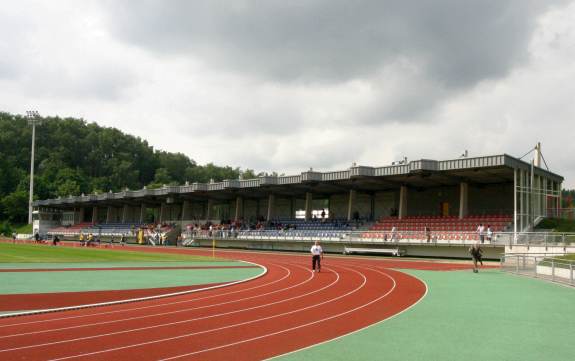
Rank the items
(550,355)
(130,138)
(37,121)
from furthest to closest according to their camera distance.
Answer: (130,138), (37,121), (550,355)

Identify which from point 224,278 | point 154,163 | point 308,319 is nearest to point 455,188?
point 224,278

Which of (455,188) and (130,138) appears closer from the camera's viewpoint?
(455,188)

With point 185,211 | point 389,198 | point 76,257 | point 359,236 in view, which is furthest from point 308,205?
point 76,257

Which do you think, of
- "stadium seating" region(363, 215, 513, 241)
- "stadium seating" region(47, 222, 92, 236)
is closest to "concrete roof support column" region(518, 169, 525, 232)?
"stadium seating" region(363, 215, 513, 241)

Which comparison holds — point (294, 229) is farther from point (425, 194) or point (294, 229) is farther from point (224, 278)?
point (224, 278)

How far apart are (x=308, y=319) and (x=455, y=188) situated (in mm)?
37000

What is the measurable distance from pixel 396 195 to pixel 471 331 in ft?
132

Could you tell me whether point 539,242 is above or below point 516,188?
below

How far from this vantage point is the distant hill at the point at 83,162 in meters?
119

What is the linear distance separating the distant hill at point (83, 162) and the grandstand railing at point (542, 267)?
10121 cm

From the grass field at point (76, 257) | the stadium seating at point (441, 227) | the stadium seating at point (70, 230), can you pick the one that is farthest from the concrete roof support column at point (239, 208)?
the stadium seating at point (70, 230)

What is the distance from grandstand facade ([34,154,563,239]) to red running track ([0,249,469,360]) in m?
23.7

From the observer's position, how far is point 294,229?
4947 cm

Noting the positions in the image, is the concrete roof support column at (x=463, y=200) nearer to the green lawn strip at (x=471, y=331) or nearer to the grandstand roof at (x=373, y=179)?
the grandstand roof at (x=373, y=179)
